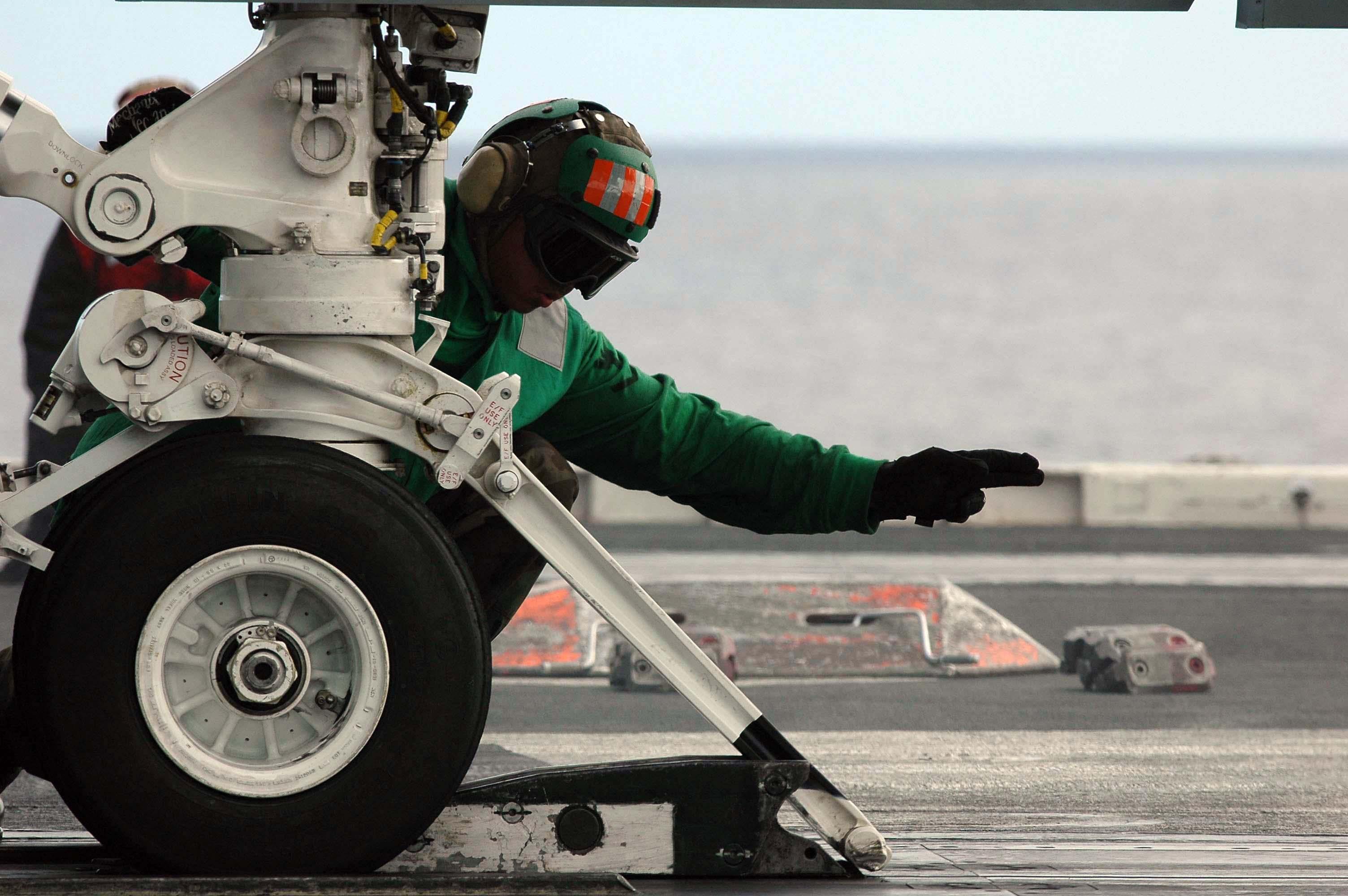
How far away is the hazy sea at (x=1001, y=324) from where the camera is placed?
84.7 ft

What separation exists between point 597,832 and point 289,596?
74 centimetres

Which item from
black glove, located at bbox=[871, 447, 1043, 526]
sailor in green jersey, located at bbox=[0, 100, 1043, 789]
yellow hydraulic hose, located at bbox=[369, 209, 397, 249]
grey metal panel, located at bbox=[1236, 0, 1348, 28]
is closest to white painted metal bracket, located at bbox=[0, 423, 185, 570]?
sailor in green jersey, located at bbox=[0, 100, 1043, 789]

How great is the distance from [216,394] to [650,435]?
3.54 feet

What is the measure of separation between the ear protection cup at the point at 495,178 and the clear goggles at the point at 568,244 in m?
0.06

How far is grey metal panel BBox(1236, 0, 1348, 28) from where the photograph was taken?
3.36 m

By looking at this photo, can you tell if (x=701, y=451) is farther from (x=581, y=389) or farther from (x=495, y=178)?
(x=495, y=178)

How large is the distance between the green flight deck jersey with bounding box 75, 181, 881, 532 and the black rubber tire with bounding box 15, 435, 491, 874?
536 mm

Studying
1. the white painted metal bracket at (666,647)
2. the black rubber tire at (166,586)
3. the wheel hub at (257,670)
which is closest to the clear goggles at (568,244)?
the white painted metal bracket at (666,647)

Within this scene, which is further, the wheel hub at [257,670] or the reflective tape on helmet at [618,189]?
the reflective tape on helmet at [618,189]

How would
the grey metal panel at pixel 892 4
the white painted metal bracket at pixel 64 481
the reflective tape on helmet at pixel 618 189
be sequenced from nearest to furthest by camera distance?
the grey metal panel at pixel 892 4
the white painted metal bracket at pixel 64 481
the reflective tape on helmet at pixel 618 189

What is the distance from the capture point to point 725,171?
198 meters

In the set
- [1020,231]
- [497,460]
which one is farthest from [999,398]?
[1020,231]

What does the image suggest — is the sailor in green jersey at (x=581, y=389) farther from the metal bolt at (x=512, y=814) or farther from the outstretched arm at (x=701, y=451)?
the metal bolt at (x=512, y=814)

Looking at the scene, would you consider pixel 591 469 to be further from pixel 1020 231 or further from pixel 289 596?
pixel 1020 231
